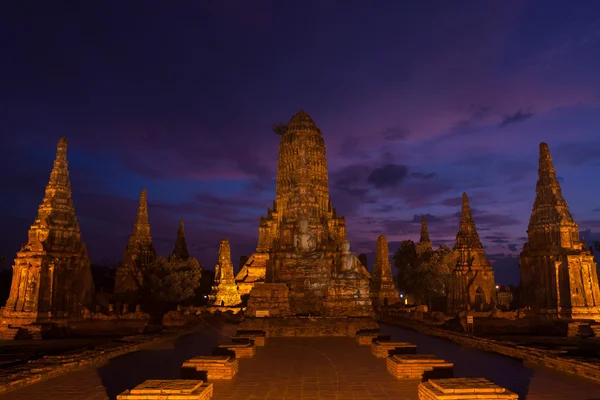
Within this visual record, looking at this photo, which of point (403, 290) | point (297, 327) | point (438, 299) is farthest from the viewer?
point (403, 290)

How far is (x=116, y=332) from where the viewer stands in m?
22.7

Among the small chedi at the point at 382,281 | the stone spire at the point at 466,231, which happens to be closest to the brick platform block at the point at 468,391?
the stone spire at the point at 466,231

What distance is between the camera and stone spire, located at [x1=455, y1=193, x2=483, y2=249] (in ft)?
105

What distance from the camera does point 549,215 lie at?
25.2 m

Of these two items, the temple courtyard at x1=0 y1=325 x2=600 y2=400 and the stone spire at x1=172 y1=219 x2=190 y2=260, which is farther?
the stone spire at x1=172 y1=219 x2=190 y2=260

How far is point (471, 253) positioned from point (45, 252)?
25973mm

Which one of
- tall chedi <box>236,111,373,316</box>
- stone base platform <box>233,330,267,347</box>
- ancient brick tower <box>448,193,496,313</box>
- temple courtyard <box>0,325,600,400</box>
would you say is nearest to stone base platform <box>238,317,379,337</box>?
stone base platform <box>233,330,267,347</box>

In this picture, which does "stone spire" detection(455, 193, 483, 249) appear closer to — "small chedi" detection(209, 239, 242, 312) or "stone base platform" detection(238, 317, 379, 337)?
"small chedi" detection(209, 239, 242, 312)

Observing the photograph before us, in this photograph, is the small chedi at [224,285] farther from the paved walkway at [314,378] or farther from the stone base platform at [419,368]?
the stone base platform at [419,368]

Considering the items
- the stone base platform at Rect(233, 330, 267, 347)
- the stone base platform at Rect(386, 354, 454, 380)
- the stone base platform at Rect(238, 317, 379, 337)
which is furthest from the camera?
the stone base platform at Rect(238, 317, 379, 337)

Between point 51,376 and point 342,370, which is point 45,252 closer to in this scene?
point 51,376

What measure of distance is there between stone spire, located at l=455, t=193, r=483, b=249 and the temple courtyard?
68.2 feet

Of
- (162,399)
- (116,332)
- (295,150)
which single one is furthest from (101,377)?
(295,150)

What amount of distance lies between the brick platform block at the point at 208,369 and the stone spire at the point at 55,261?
17.8 metres
